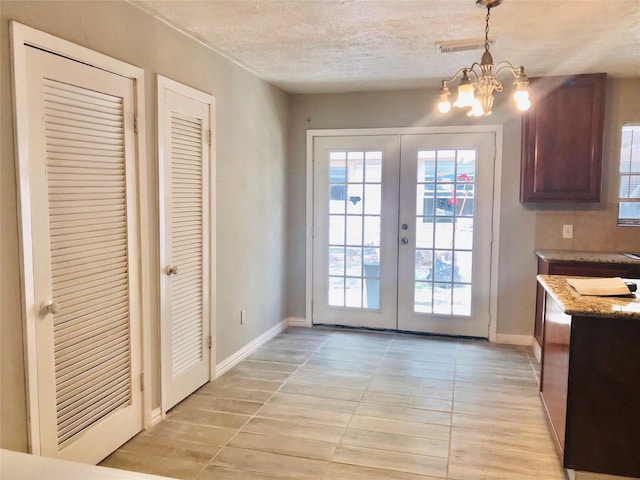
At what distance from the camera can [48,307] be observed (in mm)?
2166

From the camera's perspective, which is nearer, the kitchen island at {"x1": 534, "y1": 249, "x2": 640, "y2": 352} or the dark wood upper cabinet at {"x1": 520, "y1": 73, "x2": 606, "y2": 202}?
the kitchen island at {"x1": 534, "y1": 249, "x2": 640, "y2": 352}

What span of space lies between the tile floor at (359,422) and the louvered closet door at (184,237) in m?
0.25

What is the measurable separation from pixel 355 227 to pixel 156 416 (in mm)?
2737

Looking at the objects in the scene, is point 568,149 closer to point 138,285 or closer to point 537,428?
point 537,428

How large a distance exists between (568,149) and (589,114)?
323 mm

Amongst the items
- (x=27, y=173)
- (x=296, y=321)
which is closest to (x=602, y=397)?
(x=27, y=173)

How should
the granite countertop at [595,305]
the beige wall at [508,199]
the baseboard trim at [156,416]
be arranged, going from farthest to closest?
the beige wall at [508,199] → the baseboard trim at [156,416] → the granite countertop at [595,305]

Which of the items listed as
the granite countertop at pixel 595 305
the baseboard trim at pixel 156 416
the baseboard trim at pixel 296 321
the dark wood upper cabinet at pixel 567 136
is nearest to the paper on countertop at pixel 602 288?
the granite countertop at pixel 595 305

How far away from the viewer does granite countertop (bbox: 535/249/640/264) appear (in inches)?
149

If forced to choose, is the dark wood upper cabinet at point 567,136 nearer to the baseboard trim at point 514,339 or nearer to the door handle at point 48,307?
the baseboard trim at point 514,339

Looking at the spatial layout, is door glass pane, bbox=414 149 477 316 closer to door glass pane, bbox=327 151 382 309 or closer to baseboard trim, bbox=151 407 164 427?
door glass pane, bbox=327 151 382 309

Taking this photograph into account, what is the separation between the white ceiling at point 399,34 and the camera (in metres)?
2.67

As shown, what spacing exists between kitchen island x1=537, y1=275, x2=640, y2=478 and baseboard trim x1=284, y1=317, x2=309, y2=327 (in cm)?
319

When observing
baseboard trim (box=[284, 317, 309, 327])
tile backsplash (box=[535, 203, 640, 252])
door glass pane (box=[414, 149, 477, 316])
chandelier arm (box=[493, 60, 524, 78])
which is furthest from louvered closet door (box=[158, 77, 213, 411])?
tile backsplash (box=[535, 203, 640, 252])
